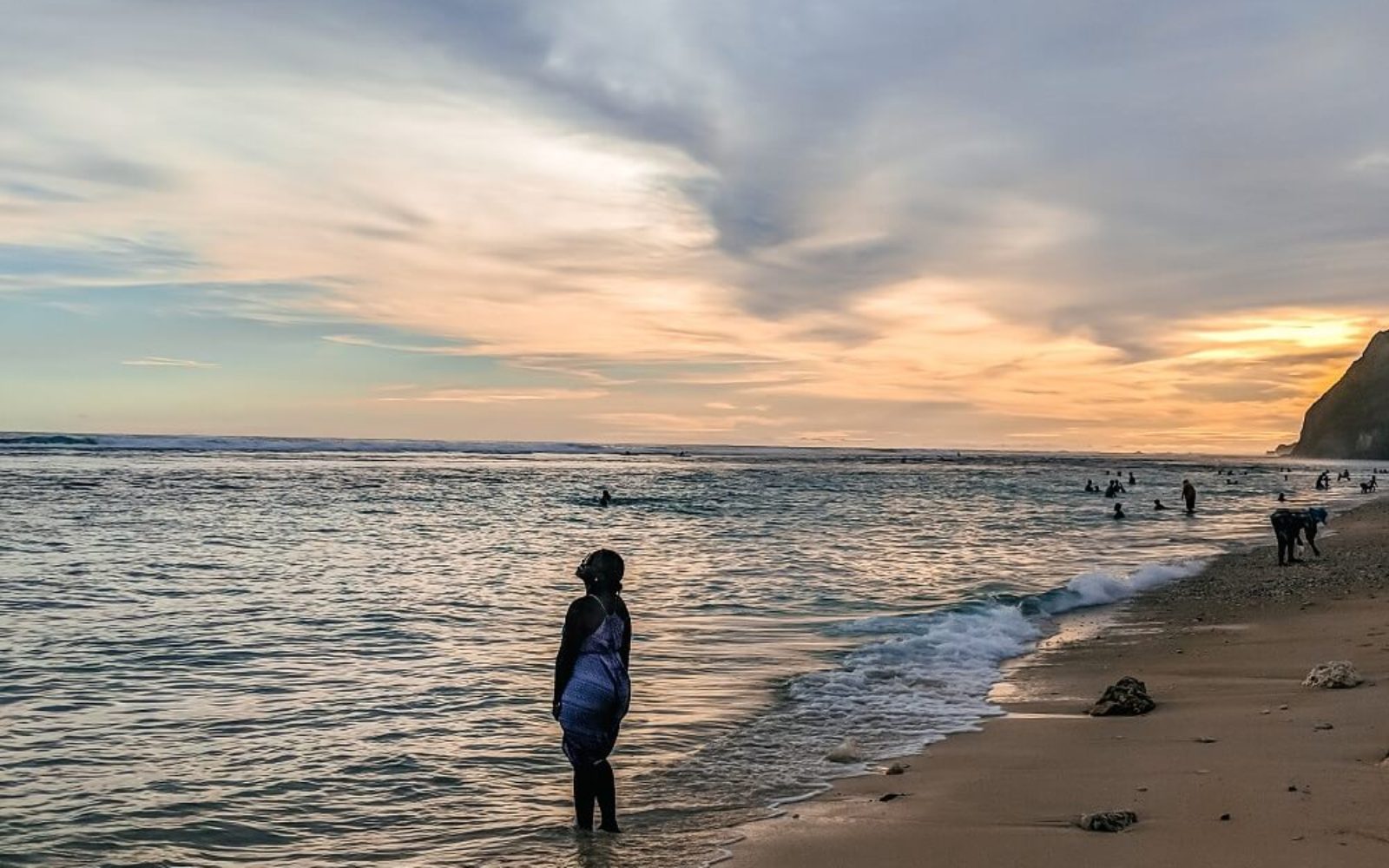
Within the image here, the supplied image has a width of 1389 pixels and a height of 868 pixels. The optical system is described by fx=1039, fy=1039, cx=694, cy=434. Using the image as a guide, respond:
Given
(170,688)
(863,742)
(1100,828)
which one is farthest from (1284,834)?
(170,688)

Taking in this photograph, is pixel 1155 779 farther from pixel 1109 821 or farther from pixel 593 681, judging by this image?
pixel 593 681

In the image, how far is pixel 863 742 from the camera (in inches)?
365

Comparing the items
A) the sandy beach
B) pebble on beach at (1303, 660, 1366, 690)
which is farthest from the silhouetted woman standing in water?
pebble on beach at (1303, 660, 1366, 690)

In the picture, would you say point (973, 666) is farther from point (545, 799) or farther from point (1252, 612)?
point (545, 799)

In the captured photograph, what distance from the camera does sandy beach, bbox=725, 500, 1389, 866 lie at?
571cm

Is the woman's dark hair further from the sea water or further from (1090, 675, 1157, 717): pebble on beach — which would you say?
(1090, 675, 1157, 717): pebble on beach

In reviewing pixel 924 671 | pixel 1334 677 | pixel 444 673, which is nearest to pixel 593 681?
pixel 444 673

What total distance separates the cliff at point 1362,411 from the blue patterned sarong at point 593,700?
20498 cm

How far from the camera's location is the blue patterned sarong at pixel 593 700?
6750mm

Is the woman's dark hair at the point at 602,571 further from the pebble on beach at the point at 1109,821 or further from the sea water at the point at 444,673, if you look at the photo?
the pebble on beach at the point at 1109,821

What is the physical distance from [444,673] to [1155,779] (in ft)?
25.1

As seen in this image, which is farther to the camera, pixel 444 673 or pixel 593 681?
pixel 444 673

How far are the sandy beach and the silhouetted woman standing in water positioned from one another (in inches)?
42.5

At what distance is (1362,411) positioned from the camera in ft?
605
